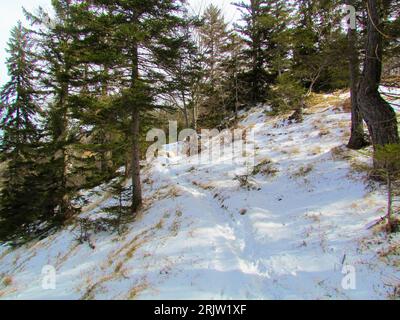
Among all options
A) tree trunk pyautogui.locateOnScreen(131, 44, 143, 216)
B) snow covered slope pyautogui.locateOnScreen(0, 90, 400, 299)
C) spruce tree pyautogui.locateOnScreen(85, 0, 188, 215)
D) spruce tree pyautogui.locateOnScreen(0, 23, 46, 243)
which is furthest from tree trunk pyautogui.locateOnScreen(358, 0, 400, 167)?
spruce tree pyautogui.locateOnScreen(0, 23, 46, 243)

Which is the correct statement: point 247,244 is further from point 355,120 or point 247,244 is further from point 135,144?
point 355,120

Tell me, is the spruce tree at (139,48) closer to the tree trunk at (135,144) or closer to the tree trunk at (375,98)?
the tree trunk at (135,144)

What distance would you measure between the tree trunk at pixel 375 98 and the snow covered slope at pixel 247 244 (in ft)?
5.04

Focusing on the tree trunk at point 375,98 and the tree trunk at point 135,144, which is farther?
the tree trunk at point 135,144

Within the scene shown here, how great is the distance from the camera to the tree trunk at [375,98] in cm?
757

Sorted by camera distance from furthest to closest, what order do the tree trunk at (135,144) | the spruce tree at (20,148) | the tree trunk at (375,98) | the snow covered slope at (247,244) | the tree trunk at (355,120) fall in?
1. the spruce tree at (20,148)
2. the tree trunk at (135,144)
3. the tree trunk at (355,120)
4. the tree trunk at (375,98)
5. the snow covered slope at (247,244)

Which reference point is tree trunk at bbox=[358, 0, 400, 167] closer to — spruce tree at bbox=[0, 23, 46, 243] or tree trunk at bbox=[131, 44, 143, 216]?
tree trunk at bbox=[131, 44, 143, 216]

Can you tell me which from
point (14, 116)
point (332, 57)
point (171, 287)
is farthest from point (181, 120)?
point (171, 287)

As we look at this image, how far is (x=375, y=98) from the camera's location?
7859 millimetres

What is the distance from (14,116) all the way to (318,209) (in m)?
20.2

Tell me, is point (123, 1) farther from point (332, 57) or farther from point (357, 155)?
point (357, 155)

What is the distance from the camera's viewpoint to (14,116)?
18328mm

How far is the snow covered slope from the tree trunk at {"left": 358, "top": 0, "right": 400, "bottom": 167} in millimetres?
1537

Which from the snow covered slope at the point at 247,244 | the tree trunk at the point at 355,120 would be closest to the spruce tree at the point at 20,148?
the snow covered slope at the point at 247,244
